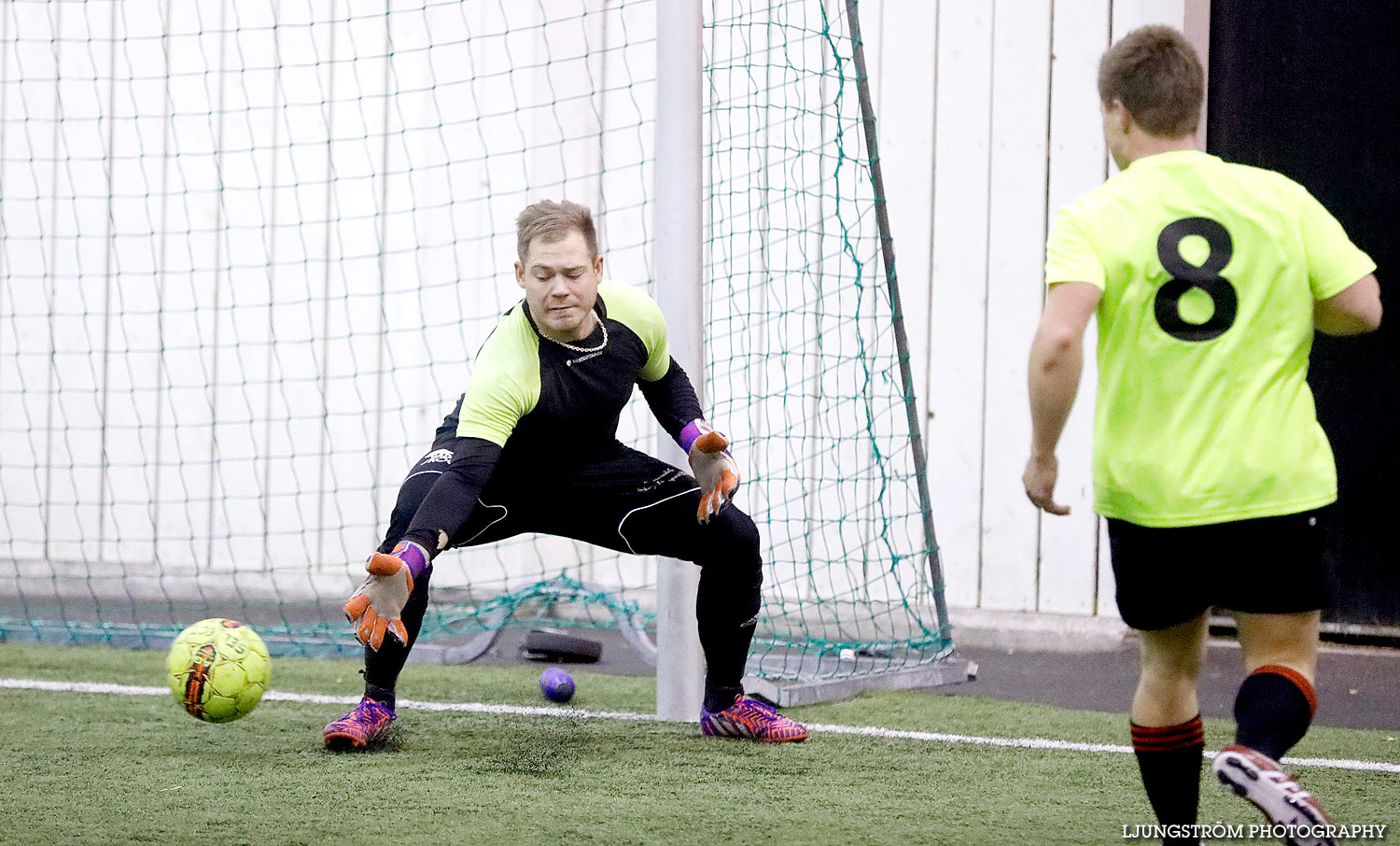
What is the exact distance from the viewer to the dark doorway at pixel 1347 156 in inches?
220

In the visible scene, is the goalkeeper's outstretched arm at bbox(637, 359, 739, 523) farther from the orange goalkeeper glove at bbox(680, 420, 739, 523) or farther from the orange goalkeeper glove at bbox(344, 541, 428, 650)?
the orange goalkeeper glove at bbox(344, 541, 428, 650)

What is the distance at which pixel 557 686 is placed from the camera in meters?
4.50

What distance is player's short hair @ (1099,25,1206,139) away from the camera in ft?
7.99

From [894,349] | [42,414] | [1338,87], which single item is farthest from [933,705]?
[42,414]

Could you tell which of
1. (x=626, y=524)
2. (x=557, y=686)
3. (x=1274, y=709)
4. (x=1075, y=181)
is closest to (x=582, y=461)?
(x=626, y=524)

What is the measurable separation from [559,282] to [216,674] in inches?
49.9

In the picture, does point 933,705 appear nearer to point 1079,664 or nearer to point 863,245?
point 1079,664

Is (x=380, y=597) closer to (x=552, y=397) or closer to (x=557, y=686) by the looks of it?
(x=552, y=397)

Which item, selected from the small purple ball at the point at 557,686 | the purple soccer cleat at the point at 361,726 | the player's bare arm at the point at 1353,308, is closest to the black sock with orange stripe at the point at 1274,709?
the player's bare arm at the point at 1353,308

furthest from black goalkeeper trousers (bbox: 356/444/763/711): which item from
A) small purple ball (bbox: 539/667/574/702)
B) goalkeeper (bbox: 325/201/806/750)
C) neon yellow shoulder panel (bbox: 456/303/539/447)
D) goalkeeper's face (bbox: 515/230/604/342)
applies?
small purple ball (bbox: 539/667/574/702)

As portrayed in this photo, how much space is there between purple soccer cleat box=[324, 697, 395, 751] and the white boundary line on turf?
1.92 feet

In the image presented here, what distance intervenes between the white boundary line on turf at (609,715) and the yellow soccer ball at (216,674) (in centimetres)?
88

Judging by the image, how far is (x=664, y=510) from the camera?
380 centimetres

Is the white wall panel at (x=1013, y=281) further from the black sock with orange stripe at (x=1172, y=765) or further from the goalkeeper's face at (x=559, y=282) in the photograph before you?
the black sock with orange stripe at (x=1172, y=765)
